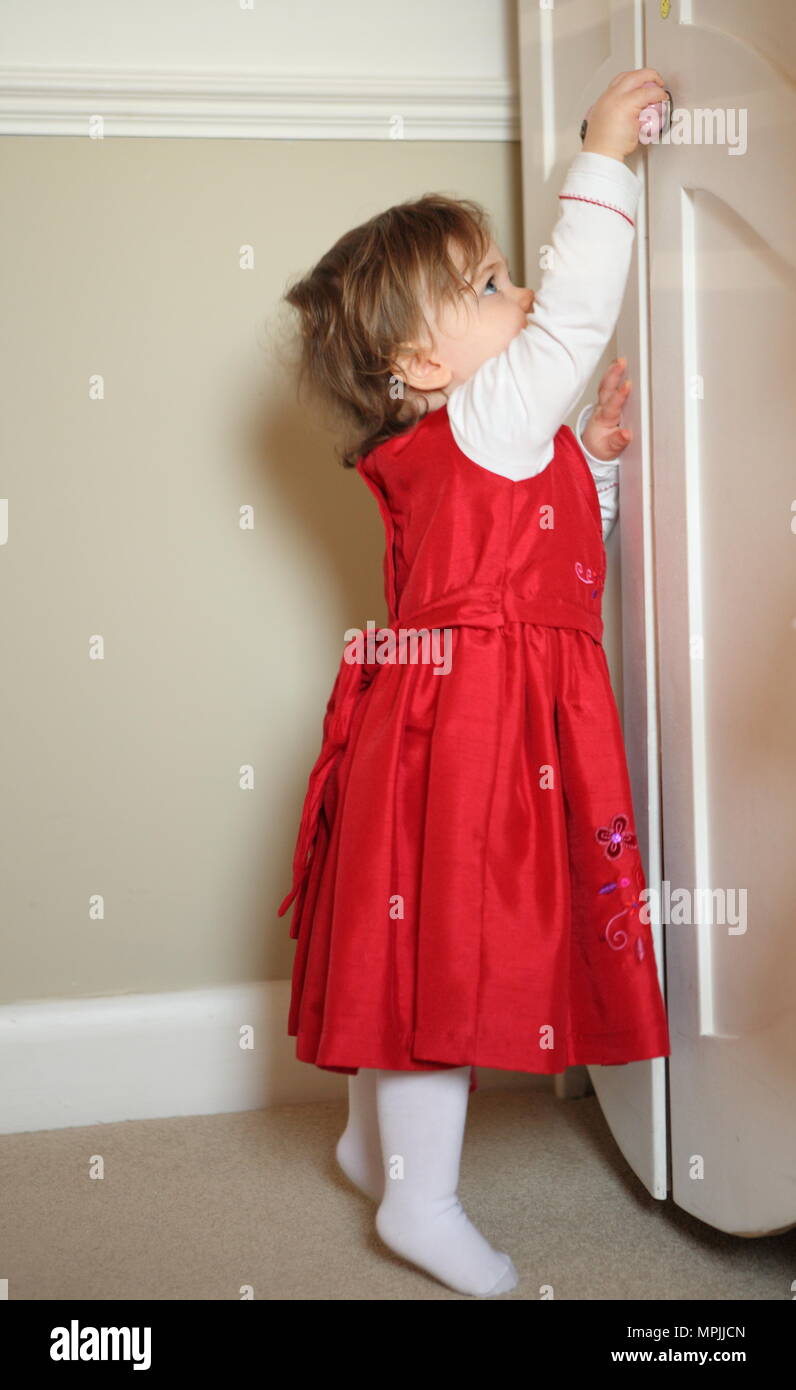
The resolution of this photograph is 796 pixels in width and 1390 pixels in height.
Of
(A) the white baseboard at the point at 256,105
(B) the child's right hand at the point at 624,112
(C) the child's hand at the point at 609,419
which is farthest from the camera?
(A) the white baseboard at the point at 256,105

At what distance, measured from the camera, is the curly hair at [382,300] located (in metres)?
1.01

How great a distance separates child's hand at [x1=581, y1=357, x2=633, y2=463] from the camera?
41.7 inches

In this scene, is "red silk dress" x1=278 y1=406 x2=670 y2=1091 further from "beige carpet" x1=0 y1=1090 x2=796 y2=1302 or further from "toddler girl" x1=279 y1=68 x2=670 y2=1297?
"beige carpet" x1=0 y1=1090 x2=796 y2=1302

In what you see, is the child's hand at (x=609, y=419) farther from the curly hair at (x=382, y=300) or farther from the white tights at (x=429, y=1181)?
the white tights at (x=429, y=1181)

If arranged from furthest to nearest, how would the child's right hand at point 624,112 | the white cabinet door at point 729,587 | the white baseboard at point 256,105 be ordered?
1. the white baseboard at point 256,105
2. the child's right hand at point 624,112
3. the white cabinet door at point 729,587

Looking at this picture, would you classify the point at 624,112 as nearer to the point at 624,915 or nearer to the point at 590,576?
the point at 590,576

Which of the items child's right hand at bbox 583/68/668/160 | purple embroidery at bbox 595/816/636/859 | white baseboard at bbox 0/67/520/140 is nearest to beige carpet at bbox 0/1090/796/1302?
purple embroidery at bbox 595/816/636/859

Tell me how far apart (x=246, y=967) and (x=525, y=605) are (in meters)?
0.63

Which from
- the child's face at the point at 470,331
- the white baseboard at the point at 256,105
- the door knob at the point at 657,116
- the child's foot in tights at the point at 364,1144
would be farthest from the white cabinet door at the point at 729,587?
the white baseboard at the point at 256,105

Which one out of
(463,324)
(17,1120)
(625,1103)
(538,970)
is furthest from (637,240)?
(17,1120)

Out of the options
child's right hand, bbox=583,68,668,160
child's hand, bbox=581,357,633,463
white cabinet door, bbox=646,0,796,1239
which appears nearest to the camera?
white cabinet door, bbox=646,0,796,1239

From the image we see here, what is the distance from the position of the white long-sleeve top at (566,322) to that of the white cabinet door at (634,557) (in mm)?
75

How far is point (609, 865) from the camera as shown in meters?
0.96

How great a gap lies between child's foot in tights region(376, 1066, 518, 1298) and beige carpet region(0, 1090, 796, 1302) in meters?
0.03
